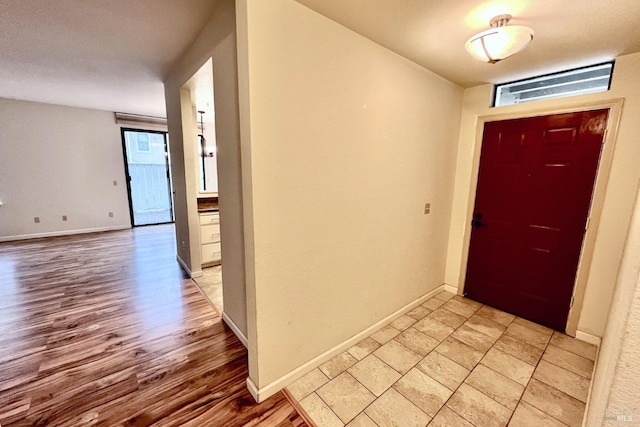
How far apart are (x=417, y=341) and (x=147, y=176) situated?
7318mm

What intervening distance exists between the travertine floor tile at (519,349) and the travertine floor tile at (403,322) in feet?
2.36

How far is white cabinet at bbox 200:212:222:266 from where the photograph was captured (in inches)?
142

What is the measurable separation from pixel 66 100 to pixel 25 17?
3.59 metres

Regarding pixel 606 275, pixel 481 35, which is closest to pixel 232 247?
pixel 481 35

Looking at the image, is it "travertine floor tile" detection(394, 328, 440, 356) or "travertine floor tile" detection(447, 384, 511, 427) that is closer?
"travertine floor tile" detection(447, 384, 511, 427)

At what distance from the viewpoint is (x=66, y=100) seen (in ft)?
15.3

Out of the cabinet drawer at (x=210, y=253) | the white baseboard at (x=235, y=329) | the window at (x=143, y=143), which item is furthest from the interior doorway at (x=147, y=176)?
the white baseboard at (x=235, y=329)

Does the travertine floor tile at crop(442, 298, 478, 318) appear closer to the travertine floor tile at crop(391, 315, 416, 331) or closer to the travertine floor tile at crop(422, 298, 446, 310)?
the travertine floor tile at crop(422, 298, 446, 310)

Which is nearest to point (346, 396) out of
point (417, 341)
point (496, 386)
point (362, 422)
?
point (362, 422)

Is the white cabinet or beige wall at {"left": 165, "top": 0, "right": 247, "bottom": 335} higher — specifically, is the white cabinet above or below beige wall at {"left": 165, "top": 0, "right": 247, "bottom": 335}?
below

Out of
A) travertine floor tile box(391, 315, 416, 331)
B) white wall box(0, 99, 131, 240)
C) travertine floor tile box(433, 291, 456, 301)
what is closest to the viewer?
travertine floor tile box(391, 315, 416, 331)

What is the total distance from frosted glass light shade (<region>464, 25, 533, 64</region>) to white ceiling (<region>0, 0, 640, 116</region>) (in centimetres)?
17

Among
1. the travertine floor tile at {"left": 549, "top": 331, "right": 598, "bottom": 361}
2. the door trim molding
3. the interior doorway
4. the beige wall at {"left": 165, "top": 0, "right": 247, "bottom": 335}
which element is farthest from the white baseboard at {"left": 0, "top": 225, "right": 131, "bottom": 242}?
the travertine floor tile at {"left": 549, "top": 331, "right": 598, "bottom": 361}

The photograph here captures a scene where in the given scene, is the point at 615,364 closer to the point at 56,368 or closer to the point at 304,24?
the point at 304,24
